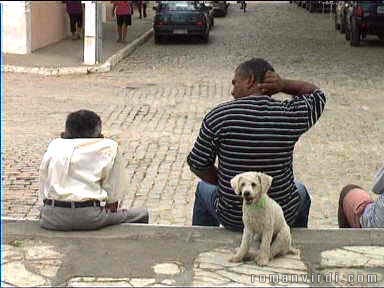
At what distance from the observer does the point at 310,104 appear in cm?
474

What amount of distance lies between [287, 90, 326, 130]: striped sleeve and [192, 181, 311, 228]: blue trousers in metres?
0.55

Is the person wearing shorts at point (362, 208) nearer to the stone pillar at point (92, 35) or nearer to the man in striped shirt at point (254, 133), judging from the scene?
the man in striped shirt at point (254, 133)

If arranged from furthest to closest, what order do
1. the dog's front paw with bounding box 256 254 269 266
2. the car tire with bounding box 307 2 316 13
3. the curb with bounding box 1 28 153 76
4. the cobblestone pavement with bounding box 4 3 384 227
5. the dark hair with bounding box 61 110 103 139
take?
the car tire with bounding box 307 2 316 13
the curb with bounding box 1 28 153 76
the cobblestone pavement with bounding box 4 3 384 227
the dark hair with bounding box 61 110 103 139
the dog's front paw with bounding box 256 254 269 266

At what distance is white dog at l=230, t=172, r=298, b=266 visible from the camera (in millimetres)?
4238

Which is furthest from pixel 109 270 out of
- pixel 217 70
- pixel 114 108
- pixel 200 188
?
pixel 217 70

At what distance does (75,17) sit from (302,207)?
1914cm

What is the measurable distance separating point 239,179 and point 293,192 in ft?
2.38

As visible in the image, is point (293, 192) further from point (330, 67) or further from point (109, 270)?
point (330, 67)

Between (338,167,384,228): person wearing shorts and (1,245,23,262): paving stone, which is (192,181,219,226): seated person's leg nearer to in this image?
(338,167,384,228): person wearing shorts

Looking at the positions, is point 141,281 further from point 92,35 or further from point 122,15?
point 122,15

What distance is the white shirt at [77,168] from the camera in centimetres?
482

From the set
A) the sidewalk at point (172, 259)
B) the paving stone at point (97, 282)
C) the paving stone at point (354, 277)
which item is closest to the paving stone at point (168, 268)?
the sidewalk at point (172, 259)

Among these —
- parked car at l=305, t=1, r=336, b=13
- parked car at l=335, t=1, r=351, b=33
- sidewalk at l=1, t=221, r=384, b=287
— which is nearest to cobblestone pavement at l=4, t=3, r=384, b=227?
sidewalk at l=1, t=221, r=384, b=287

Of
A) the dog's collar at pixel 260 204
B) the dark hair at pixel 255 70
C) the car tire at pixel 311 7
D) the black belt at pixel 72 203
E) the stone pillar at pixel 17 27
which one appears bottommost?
the car tire at pixel 311 7
